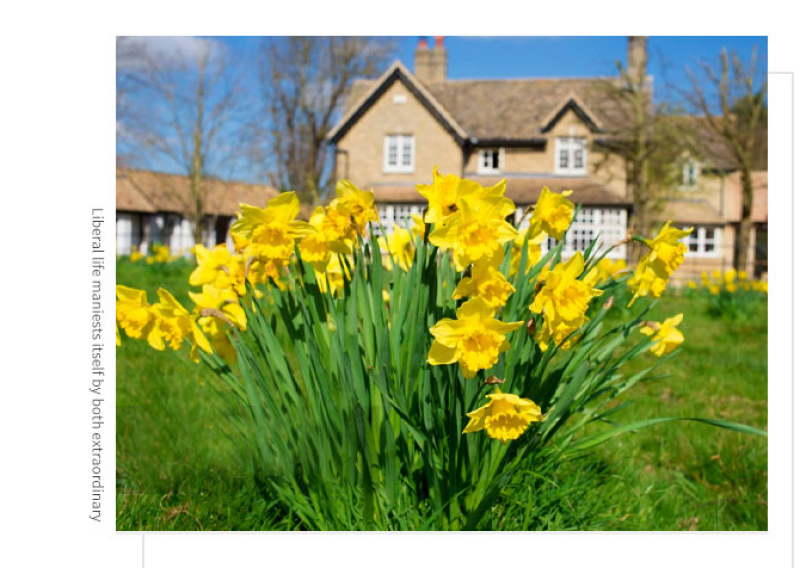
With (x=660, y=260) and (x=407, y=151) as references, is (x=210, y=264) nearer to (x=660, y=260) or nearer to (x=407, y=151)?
(x=660, y=260)

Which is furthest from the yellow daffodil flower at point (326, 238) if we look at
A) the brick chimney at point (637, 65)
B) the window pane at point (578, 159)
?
the window pane at point (578, 159)

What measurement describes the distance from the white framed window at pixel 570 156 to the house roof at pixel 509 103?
1.71 ft

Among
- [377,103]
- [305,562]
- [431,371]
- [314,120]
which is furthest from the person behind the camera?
[377,103]

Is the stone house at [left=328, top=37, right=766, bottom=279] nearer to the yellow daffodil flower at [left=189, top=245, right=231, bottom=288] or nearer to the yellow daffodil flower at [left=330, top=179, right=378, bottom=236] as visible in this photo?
the yellow daffodil flower at [left=189, top=245, right=231, bottom=288]

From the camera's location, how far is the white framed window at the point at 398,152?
1588cm

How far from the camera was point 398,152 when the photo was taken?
15781mm

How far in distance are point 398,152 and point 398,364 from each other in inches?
577

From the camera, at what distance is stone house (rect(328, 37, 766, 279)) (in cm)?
1520

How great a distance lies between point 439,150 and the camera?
1616 cm

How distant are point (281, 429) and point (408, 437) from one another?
33cm

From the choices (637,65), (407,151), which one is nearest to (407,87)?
(407,151)
